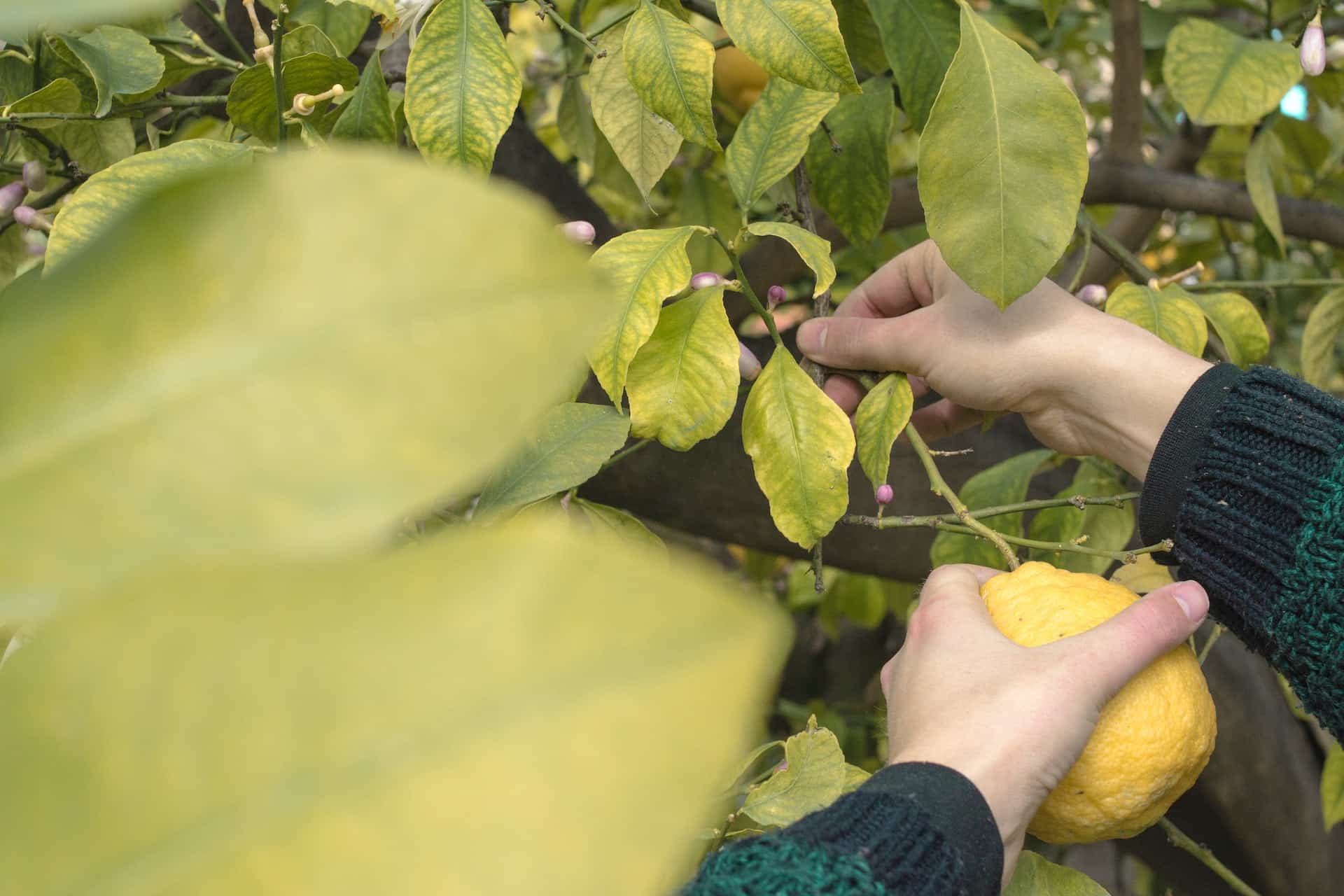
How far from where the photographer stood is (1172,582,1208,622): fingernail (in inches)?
23.2

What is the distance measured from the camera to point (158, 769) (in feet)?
0.34

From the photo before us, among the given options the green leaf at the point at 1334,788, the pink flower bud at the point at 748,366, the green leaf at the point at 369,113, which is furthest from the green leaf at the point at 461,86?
the green leaf at the point at 1334,788

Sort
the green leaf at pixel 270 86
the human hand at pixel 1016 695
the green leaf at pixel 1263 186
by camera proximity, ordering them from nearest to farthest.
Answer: the human hand at pixel 1016 695 → the green leaf at pixel 270 86 → the green leaf at pixel 1263 186

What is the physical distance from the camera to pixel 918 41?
2.58 feet

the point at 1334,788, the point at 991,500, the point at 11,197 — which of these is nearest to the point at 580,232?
the point at 11,197

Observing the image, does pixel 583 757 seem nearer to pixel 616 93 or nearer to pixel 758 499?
pixel 616 93

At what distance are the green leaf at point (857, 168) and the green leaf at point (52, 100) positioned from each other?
1.75 feet

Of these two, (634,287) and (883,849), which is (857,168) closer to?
(634,287)

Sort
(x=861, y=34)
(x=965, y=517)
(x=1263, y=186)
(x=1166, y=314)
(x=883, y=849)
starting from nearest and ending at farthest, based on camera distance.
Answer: (x=883, y=849) < (x=965, y=517) < (x=1166, y=314) < (x=861, y=34) < (x=1263, y=186)

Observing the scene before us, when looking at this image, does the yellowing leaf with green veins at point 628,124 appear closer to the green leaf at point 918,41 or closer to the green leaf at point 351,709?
the green leaf at point 918,41

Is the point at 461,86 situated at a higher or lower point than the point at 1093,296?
higher

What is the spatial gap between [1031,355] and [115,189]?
58 centimetres

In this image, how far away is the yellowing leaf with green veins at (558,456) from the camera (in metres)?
0.61

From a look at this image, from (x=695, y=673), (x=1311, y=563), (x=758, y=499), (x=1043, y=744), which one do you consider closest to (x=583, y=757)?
(x=695, y=673)
